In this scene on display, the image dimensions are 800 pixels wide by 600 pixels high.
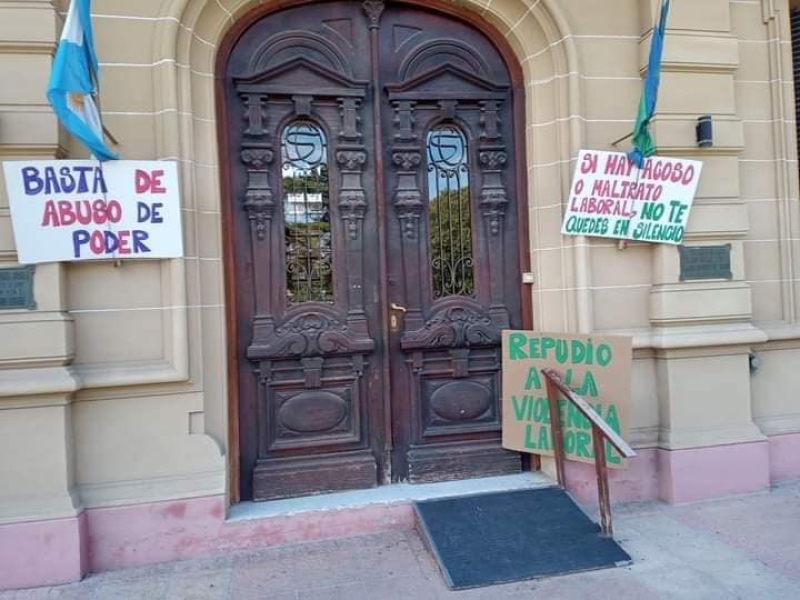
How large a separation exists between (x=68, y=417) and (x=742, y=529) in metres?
4.37

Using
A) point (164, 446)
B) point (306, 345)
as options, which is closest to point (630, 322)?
point (306, 345)

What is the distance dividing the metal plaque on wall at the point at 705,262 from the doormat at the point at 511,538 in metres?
1.91

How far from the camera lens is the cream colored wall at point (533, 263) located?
3547mm

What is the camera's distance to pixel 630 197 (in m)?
4.36

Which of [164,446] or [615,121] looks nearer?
[164,446]

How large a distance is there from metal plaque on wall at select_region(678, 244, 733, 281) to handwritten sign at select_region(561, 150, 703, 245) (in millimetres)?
155

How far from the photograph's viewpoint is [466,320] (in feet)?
14.8

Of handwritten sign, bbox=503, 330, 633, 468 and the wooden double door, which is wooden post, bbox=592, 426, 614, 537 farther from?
the wooden double door

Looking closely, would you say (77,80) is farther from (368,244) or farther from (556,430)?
(556,430)

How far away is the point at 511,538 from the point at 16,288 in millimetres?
3388

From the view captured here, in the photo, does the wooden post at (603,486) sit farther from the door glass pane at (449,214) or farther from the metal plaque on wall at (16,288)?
the metal plaque on wall at (16,288)

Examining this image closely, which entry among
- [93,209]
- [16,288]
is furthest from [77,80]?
[16,288]

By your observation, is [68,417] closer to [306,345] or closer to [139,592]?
[139,592]

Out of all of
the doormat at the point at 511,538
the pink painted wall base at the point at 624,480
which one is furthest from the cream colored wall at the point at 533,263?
the doormat at the point at 511,538
